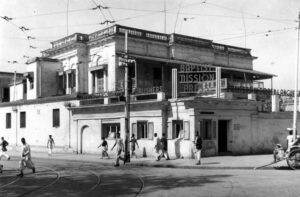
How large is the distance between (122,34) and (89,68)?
490 cm

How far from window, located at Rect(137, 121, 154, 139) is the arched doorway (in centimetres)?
450

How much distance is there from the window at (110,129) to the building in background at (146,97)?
75 millimetres

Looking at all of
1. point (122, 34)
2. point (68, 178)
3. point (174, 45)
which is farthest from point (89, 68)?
point (68, 178)

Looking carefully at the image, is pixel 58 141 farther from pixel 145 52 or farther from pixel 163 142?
pixel 163 142

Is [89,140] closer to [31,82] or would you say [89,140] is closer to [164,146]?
[164,146]

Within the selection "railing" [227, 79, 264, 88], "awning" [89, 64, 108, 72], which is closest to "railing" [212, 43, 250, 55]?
"railing" [227, 79, 264, 88]

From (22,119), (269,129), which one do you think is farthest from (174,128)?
(22,119)

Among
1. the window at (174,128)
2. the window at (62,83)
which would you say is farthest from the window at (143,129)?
the window at (62,83)

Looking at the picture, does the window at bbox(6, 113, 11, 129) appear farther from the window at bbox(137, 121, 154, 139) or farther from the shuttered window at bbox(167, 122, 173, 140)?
the shuttered window at bbox(167, 122, 173, 140)

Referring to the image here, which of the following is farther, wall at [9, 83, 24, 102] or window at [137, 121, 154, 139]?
wall at [9, 83, 24, 102]

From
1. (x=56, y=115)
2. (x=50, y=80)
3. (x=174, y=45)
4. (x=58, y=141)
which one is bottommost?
(x=58, y=141)

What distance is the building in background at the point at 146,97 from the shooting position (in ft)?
82.6

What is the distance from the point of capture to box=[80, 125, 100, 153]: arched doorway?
101ft

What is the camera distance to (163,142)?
23875 millimetres
